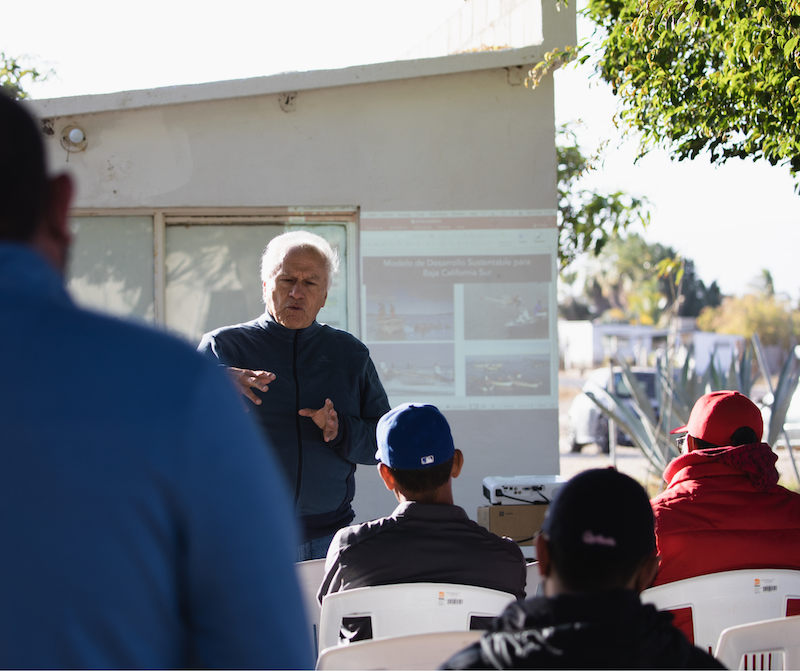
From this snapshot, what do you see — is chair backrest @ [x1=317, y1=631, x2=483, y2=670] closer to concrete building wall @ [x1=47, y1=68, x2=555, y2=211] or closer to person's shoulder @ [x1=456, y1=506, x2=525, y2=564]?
person's shoulder @ [x1=456, y1=506, x2=525, y2=564]

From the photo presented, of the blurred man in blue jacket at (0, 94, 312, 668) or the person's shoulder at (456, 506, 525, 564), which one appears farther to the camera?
the person's shoulder at (456, 506, 525, 564)

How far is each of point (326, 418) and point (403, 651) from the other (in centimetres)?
107

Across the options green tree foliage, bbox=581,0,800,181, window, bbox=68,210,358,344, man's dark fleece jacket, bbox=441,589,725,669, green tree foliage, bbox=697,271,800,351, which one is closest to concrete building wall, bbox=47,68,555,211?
window, bbox=68,210,358,344

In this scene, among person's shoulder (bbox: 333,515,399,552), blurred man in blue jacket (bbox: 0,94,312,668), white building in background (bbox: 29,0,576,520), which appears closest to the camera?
blurred man in blue jacket (bbox: 0,94,312,668)

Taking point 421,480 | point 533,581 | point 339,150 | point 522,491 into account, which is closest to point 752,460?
point 533,581

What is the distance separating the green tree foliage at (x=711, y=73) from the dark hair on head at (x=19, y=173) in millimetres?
2818

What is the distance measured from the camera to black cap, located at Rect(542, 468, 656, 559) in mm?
1191

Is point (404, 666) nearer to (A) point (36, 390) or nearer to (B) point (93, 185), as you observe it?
(A) point (36, 390)

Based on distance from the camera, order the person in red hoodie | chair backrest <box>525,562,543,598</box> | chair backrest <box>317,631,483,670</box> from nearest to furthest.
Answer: chair backrest <box>317,631,483,670</box> < the person in red hoodie < chair backrest <box>525,562,543,598</box>

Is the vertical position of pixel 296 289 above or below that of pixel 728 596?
above

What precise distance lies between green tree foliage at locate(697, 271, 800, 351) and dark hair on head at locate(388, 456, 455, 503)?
36568mm

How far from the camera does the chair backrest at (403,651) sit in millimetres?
1579

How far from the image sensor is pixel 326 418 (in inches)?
99.9

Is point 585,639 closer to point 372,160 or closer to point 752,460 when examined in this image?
point 752,460
